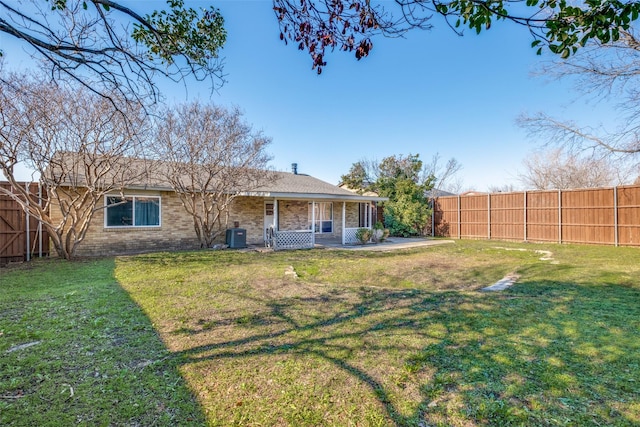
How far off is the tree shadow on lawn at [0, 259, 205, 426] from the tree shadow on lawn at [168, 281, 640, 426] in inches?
12.4

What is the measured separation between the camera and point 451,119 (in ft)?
60.6

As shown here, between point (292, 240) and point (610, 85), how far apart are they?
12661mm

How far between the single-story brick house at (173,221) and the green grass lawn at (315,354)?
16.3 ft

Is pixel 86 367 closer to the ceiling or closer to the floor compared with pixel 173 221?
closer to the floor

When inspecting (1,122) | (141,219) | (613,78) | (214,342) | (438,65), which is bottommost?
(214,342)

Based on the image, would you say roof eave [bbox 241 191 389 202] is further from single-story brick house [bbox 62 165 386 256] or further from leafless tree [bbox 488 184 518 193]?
leafless tree [bbox 488 184 518 193]

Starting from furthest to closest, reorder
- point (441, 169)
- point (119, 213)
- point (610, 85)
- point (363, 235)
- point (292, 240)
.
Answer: point (441, 169)
point (363, 235)
point (292, 240)
point (119, 213)
point (610, 85)

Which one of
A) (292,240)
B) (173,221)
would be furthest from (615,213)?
(173,221)

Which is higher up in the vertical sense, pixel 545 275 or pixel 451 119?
pixel 451 119

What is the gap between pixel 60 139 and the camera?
8766 mm

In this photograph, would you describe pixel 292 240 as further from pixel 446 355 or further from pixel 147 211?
pixel 446 355

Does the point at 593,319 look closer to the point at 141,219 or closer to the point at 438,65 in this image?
the point at 438,65

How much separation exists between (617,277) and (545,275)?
4.47ft

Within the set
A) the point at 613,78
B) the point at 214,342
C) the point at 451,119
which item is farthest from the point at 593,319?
the point at 451,119
